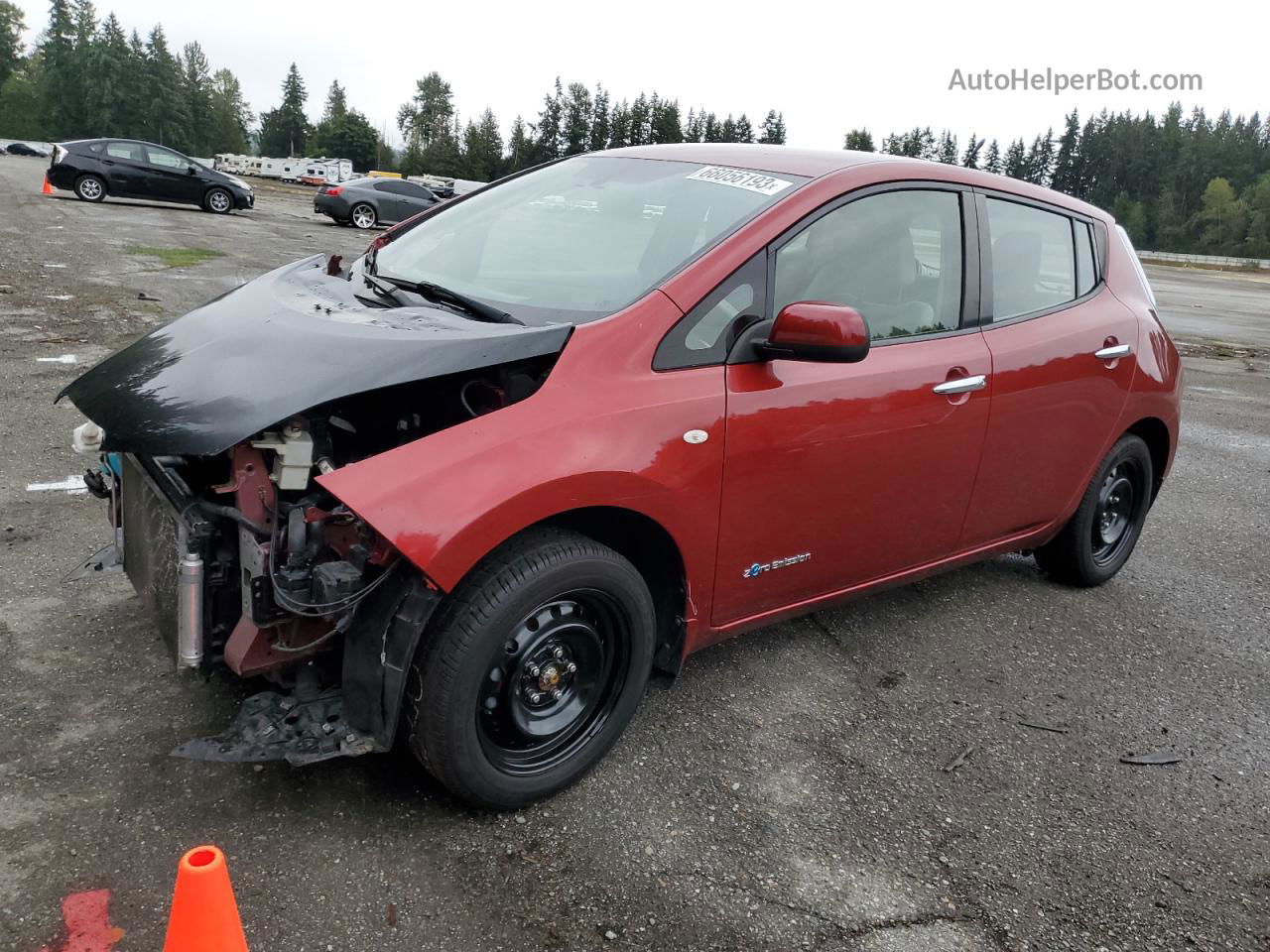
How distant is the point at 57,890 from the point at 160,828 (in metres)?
0.27

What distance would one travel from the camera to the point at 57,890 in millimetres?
2205

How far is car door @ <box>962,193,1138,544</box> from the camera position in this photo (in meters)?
3.67

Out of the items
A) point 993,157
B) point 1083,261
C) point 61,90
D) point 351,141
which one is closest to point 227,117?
point 61,90

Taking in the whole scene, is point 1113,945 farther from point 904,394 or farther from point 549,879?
point 904,394

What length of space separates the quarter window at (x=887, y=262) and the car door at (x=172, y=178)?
2183cm

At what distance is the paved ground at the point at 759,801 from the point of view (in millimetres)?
2311

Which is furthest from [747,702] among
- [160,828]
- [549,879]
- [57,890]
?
[57,890]

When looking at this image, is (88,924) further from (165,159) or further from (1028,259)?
(165,159)

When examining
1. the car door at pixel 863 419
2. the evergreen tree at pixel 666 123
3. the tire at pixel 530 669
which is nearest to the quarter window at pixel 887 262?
the car door at pixel 863 419

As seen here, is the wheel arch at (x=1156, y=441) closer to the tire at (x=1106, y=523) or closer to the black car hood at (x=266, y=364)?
the tire at (x=1106, y=523)

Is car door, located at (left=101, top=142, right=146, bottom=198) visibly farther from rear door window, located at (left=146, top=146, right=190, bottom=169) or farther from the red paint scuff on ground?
the red paint scuff on ground

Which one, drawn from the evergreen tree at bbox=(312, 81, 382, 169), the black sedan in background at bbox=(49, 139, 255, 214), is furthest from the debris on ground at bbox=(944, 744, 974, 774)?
the evergreen tree at bbox=(312, 81, 382, 169)

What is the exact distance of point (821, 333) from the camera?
8.82 ft

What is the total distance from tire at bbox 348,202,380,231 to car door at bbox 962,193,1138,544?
20544 millimetres
